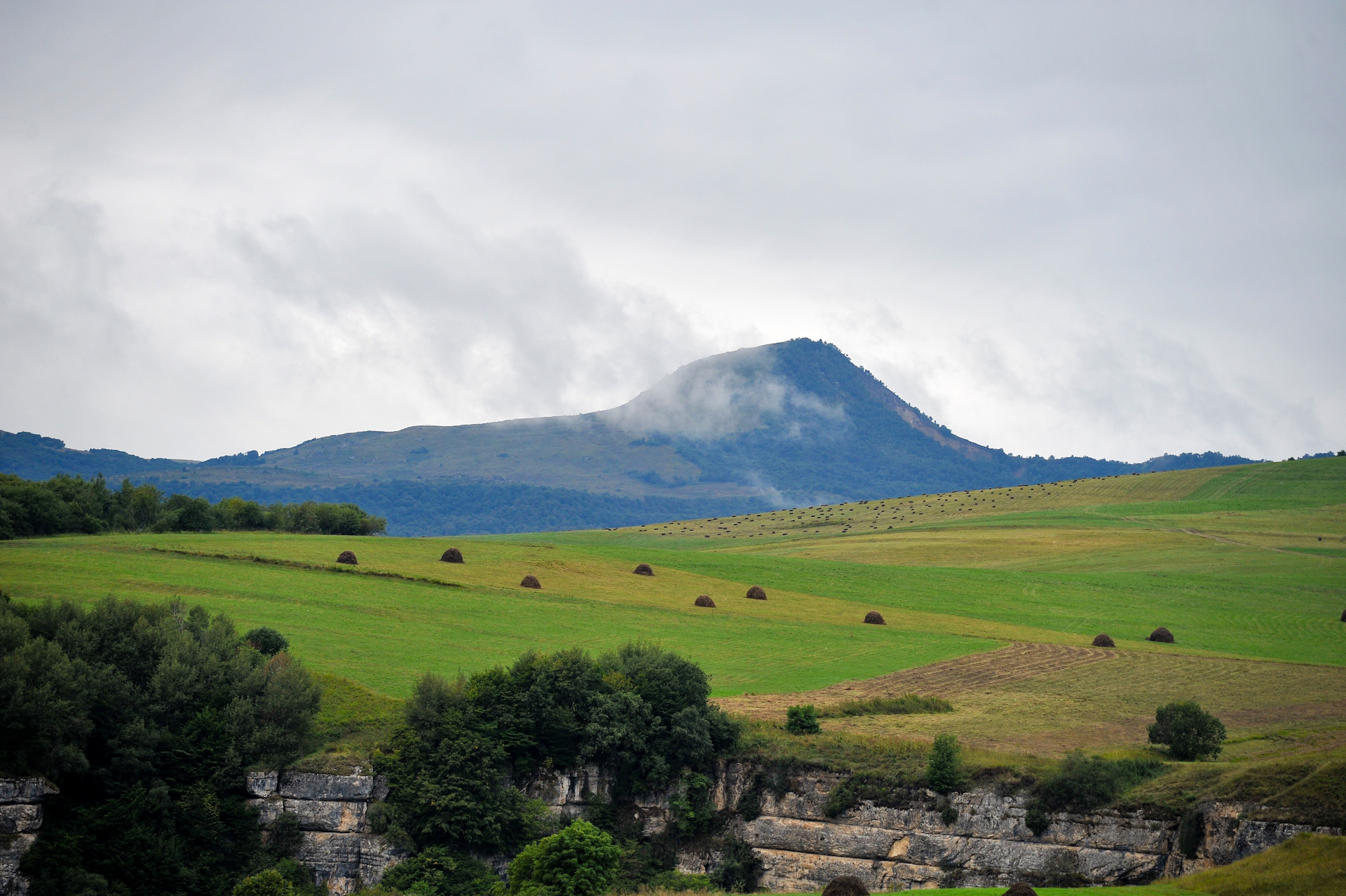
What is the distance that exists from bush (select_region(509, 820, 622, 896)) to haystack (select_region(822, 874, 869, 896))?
7.36 m

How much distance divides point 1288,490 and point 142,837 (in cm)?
13232

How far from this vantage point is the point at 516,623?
54281 mm

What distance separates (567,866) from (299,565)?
36.2 metres

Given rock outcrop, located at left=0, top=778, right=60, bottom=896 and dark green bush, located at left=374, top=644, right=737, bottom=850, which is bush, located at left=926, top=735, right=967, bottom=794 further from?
rock outcrop, located at left=0, top=778, right=60, bottom=896

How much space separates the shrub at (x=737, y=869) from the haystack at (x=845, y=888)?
337 inches

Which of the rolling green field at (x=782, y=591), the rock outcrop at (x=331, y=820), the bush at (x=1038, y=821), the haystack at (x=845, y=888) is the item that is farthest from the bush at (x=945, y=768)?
the rock outcrop at (x=331, y=820)

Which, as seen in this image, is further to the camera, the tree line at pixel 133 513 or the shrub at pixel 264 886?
the tree line at pixel 133 513

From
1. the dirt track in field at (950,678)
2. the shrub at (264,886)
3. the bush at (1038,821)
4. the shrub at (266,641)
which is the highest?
the shrub at (266,641)

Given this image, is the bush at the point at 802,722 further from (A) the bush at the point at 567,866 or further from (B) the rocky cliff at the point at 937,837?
(A) the bush at the point at 567,866

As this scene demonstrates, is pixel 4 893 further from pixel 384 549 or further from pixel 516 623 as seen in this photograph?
pixel 384 549

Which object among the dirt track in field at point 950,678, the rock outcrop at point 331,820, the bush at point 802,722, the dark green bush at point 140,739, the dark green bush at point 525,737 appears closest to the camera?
the dark green bush at point 140,739

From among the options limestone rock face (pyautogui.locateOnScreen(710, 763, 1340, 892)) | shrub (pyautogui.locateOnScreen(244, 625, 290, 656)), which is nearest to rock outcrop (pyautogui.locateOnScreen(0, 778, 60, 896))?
shrub (pyautogui.locateOnScreen(244, 625, 290, 656))

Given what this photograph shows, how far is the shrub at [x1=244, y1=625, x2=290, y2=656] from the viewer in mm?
43281

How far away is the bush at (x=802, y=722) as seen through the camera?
1582 inches
